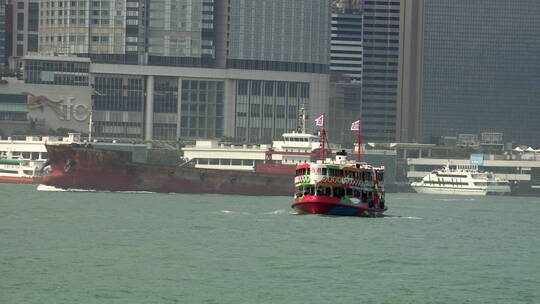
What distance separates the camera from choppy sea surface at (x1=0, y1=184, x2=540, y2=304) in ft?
228

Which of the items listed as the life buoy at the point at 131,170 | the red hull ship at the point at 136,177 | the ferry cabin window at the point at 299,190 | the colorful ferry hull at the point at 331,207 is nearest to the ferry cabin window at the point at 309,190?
the colorful ferry hull at the point at 331,207

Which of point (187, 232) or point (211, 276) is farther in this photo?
point (187, 232)

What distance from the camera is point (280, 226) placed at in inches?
4279

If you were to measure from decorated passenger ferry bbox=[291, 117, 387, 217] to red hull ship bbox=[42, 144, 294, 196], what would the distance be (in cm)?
5389

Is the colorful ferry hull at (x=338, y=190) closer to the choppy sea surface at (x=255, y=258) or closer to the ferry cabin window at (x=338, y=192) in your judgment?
the ferry cabin window at (x=338, y=192)

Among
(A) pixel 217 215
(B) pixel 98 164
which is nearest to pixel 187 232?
(A) pixel 217 215

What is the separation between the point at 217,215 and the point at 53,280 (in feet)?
169

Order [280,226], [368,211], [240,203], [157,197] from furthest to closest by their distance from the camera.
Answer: [157,197] → [240,203] → [368,211] → [280,226]

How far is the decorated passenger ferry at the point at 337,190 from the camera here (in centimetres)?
12006

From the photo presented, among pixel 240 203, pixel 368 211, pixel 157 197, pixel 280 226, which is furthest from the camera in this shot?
pixel 157 197

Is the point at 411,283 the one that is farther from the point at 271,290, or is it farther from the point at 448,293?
the point at 271,290

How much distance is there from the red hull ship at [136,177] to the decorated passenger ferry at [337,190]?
177 feet

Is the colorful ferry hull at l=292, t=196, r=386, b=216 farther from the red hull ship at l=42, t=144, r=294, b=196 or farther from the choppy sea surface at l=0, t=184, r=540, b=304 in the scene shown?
the red hull ship at l=42, t=144, r=294, b=196

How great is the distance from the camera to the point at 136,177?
6939 inches
